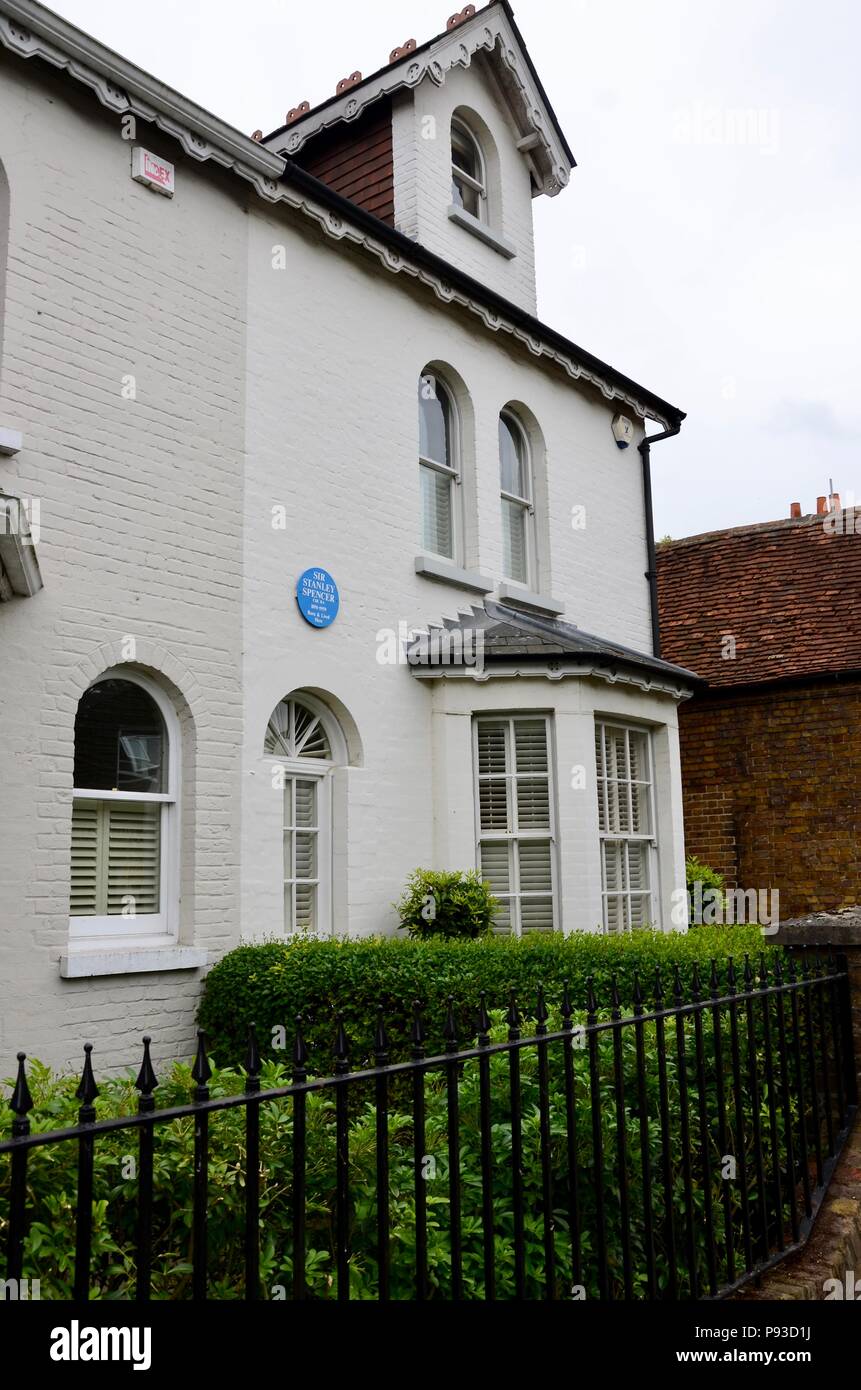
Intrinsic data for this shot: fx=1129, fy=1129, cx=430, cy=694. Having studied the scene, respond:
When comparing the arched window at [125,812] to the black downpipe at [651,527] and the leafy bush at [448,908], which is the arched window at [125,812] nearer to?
the leafy bush at [448,908]

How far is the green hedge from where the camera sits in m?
6.82

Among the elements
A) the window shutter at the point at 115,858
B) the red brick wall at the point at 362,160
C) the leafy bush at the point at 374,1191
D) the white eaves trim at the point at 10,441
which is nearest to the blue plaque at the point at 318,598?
the window shutter at the point at 115,858

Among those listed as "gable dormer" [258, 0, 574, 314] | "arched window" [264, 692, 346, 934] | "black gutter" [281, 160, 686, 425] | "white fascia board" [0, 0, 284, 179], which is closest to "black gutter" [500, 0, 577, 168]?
"gable dormer" [258, 0, 574, 314]

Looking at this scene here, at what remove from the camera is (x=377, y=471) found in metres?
9.77

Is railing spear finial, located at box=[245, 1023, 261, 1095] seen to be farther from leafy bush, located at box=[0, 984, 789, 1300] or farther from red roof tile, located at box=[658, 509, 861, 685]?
red roof tile, located at box=[658, 509, 861, 685]

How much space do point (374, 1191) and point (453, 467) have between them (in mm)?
8486

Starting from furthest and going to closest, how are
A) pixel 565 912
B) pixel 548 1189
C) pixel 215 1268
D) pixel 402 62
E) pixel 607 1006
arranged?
pixel 402 62 < pixel 565 912 < pixel 607 1006 < pixel 548 1189 < pixel 215 1268

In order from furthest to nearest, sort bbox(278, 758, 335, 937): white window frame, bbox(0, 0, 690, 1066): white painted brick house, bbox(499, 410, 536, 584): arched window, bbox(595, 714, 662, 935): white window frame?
bbox(499, 410, 536, 584): arched window → bbox(595, 714, 662, 935): white window frame → bbox(278, 758, 335, 937): white window frame → bbox(0, 0, 690, 1066): white painted brick house

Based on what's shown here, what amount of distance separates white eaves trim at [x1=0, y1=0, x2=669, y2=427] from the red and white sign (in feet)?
0.71

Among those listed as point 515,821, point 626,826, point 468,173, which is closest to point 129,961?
point 515,821

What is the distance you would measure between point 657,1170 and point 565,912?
5.10 meters

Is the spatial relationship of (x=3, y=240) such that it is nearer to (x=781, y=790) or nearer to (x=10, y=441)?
(x=10, y=441)
